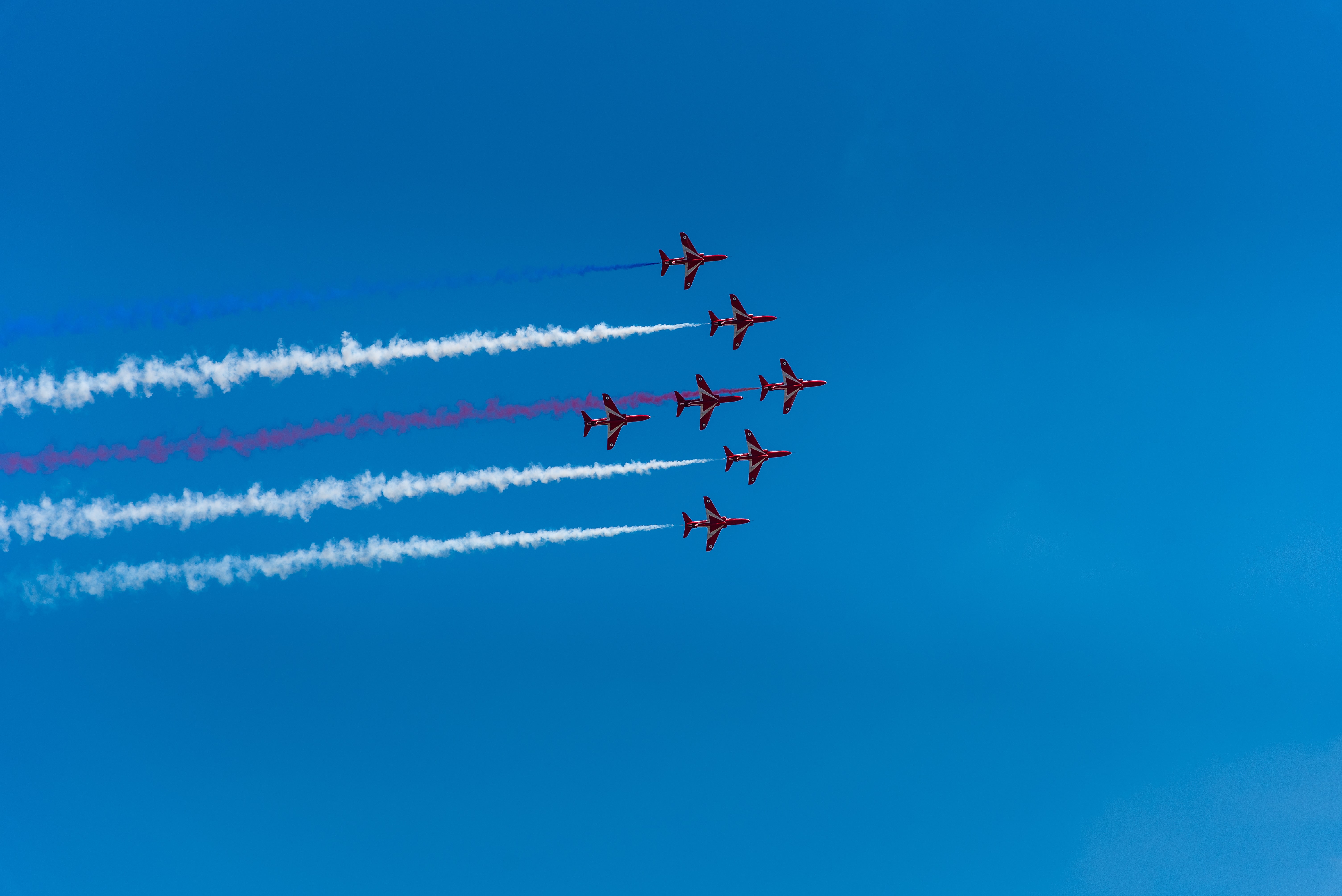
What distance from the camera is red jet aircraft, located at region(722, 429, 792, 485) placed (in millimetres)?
60406

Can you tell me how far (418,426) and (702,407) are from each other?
61.3 ft

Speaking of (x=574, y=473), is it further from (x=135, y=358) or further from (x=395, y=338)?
(x=135, y=358)

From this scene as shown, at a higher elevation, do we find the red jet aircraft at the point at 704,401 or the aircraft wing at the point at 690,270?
the aircraft wing at the point at 690,270

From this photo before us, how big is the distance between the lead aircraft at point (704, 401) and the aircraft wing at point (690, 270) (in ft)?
21.5

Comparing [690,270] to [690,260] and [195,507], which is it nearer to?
[690,260]

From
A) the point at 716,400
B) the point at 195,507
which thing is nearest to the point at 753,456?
the point at 716,400

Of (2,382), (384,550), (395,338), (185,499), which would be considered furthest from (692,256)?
(2,382)

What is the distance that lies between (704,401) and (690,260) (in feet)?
31.9

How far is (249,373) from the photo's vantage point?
177ft

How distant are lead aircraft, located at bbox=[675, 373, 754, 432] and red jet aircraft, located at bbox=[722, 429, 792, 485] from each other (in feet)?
8.87

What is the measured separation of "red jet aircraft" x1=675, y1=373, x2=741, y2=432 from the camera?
5822cm

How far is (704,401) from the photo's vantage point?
193ft

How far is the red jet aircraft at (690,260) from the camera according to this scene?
59094 millimetres

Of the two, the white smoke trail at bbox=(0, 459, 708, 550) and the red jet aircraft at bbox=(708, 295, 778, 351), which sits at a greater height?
the red jet aircraft at bbox=(708, 295, 778, 351)
